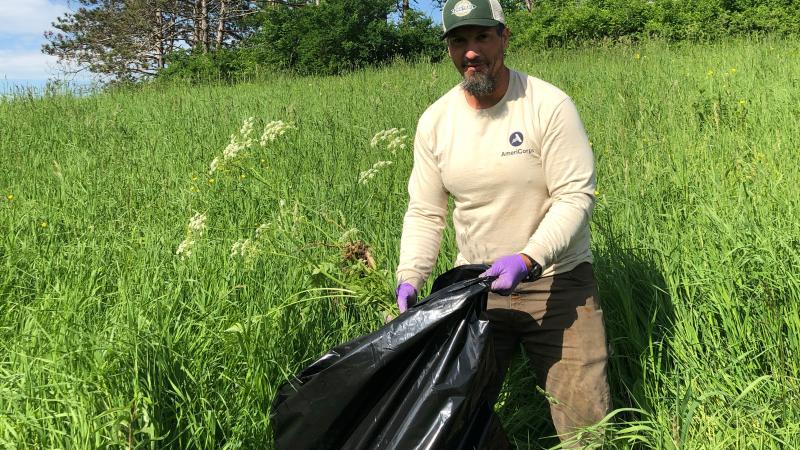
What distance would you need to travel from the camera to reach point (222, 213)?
12.7ft

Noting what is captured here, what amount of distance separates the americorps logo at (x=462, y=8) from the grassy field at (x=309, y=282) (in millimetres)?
867

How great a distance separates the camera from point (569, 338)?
2064 millimetres

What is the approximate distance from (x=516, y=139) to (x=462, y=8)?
435 millimetres

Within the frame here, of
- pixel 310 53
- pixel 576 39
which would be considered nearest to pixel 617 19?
pixel 576 39

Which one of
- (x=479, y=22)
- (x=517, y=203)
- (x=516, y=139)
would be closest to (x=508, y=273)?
(x=517, y=203)

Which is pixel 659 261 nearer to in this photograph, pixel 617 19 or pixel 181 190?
pixel 181 190

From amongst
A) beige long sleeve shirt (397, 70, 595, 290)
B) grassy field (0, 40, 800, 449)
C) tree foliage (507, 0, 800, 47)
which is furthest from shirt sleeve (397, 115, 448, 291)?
tree foliage (507, 0, 800, 47)

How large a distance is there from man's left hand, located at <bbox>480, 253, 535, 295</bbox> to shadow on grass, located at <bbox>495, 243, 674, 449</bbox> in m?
0.78

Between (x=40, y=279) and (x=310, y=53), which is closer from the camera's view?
(x=40, y=279)

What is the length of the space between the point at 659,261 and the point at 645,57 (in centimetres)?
689

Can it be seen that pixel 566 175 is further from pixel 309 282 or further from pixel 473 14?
pixel 309 282

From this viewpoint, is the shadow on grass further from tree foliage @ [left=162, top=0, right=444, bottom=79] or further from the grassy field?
tree foliage @ [left=162, top=0, right=444, bottom=79]

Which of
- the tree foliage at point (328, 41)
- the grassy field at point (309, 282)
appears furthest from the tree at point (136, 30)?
the grassy field at point (309, 282)

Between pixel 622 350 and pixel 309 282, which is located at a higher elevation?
pixel 309 282
